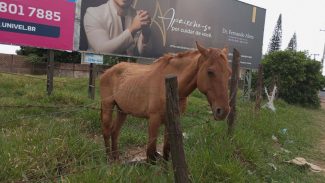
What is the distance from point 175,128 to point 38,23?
8.04 meters

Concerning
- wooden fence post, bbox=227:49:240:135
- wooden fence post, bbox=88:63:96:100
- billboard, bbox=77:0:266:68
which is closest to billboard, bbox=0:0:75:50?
billboard, bbox=77:0:266:68

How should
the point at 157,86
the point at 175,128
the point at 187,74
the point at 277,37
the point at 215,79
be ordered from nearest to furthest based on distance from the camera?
the point at 175,128 < the point at 215,79 < the point at 187,74 < the point at 157,86 < the point at 277,37

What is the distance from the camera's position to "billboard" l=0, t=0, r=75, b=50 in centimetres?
977

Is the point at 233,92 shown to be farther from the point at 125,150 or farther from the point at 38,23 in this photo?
the point at 38,23

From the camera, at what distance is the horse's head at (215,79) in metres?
4.09

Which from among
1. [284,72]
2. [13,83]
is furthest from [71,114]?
[284,72]

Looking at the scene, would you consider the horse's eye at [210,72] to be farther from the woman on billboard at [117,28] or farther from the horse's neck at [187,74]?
the woman on billboard at [117,28]

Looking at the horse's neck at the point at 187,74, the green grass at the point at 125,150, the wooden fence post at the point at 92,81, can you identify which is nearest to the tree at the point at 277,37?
the wooden fence post at the point at 92,81

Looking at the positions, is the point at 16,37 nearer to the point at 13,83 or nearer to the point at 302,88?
the point at 13,83

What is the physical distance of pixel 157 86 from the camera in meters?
4.89

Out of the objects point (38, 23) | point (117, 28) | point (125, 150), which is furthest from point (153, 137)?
point (117, 28)

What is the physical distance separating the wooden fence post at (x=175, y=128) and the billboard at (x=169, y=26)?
8333 millimetres

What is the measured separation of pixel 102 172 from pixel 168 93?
1089 mm

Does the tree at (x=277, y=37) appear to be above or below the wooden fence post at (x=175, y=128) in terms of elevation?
above
